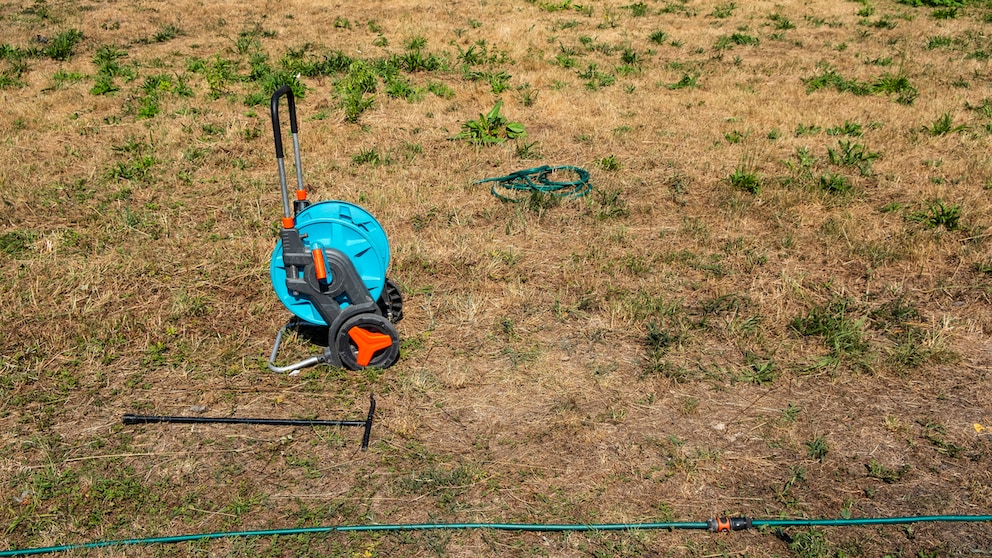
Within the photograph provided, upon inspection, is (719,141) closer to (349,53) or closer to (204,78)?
(349,53)

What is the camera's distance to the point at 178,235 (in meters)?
6.30

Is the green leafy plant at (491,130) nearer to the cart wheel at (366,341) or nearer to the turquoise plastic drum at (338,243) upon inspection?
the turquoise plastic drum at (338,243)

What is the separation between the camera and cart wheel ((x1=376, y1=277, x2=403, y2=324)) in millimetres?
5078

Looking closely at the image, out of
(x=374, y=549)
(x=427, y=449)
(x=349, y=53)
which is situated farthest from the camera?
(x=349, y=53)

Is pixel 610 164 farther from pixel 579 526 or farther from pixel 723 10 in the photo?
pixel 723 10

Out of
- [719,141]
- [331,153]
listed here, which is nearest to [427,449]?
[331,153]

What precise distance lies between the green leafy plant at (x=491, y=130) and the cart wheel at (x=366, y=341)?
4184 millimetres

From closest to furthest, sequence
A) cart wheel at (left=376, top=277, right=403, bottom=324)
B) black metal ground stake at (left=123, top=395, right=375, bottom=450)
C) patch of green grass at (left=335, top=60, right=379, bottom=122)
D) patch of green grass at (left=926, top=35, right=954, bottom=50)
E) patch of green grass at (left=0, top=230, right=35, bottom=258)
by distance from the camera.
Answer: black metal ground stake at (left=123, top=395, right=375, bottom=450) → cart wheel at (left=376, top=277, right=403, bottom=324) → patch of green grass at (left=0, top=230, right=35, bottom=258) → patch of green grass at (left=335, top=60, right=379, bottom=122) → patch of green grass at (left=926, top=35, right=954, bottom=50)

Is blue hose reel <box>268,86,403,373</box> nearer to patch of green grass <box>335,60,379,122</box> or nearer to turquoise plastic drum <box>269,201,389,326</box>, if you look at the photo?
turquoise plastic drum <box>269,201,389,326</box>

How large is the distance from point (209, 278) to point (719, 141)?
547 cm

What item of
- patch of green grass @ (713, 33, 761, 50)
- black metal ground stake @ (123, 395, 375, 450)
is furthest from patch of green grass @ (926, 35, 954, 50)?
black metal ground stake @ (123, 395, 375, 450)

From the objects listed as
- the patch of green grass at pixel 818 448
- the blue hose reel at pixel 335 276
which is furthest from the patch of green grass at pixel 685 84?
the patch of green grass at pixel 818 448

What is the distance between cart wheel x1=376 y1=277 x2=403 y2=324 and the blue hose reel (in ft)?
1.33

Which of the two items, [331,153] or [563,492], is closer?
[563,492]
